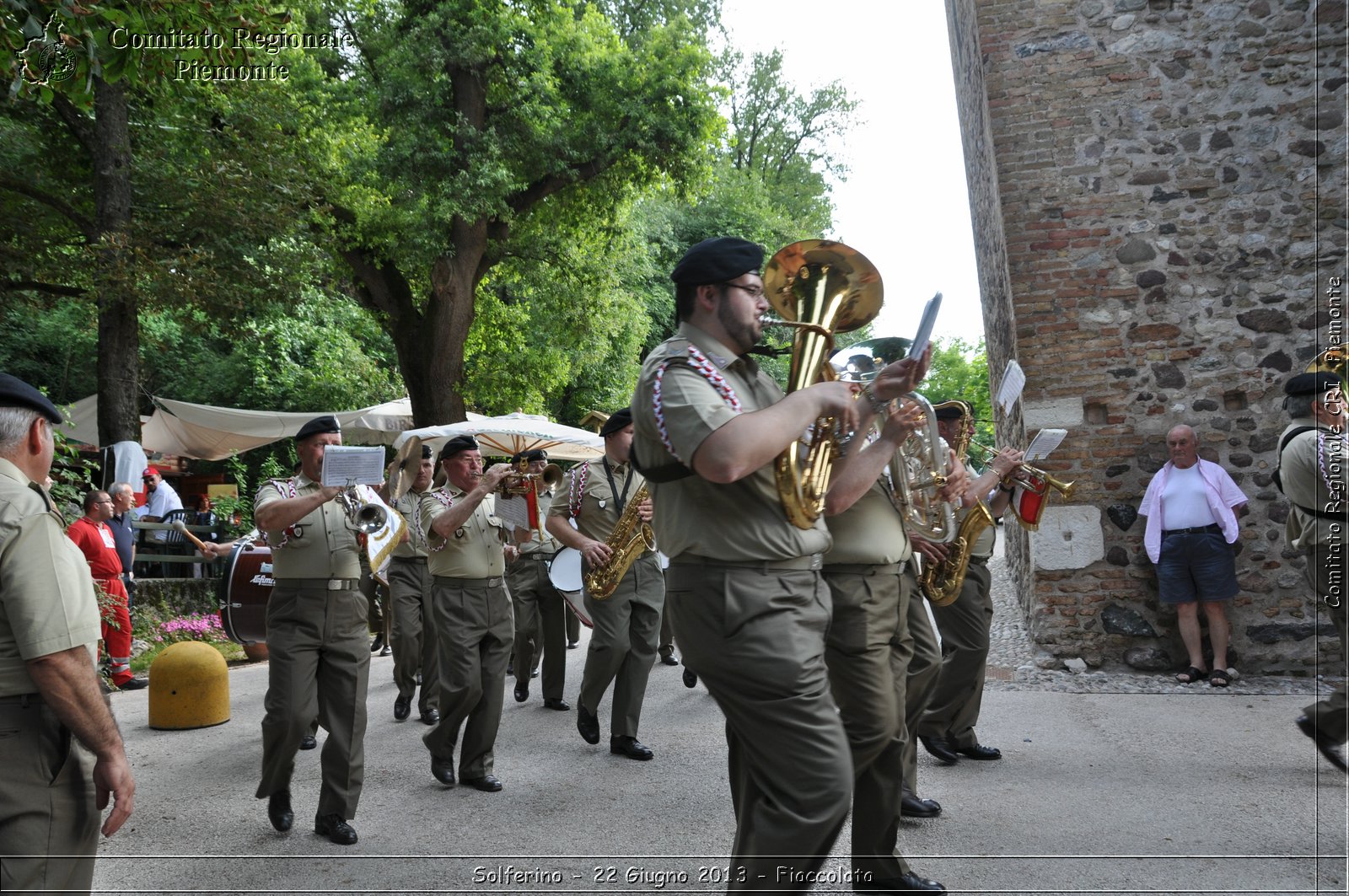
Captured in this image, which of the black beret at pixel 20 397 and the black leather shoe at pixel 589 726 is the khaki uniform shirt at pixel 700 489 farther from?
the black leather shoe at pixel 589 726

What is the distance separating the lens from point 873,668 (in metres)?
3.96

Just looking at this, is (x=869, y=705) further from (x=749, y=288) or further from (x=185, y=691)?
(x=185, y=691)

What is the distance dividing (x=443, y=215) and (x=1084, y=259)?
9.95 m

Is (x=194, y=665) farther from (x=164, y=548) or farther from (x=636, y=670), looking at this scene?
(x=164, y=548)

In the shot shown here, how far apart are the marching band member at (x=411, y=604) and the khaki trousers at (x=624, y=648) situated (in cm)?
172

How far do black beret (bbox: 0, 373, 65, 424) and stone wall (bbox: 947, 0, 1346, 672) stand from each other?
7.71m

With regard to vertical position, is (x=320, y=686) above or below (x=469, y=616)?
below

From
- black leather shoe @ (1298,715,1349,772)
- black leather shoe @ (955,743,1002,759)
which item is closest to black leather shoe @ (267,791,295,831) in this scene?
black leather shoe @ (955,743,1002,759)

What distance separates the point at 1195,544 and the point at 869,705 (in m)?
5.65

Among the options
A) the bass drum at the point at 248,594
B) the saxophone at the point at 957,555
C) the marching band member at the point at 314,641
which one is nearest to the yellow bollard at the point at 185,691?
the bass drum at the point at 248,594

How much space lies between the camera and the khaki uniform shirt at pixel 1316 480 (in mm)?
4805

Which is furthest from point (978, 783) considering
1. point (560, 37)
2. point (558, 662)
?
point (560, 37)

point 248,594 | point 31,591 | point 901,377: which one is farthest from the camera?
point 248,594

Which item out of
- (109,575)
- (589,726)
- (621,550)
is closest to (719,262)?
(621,550)
